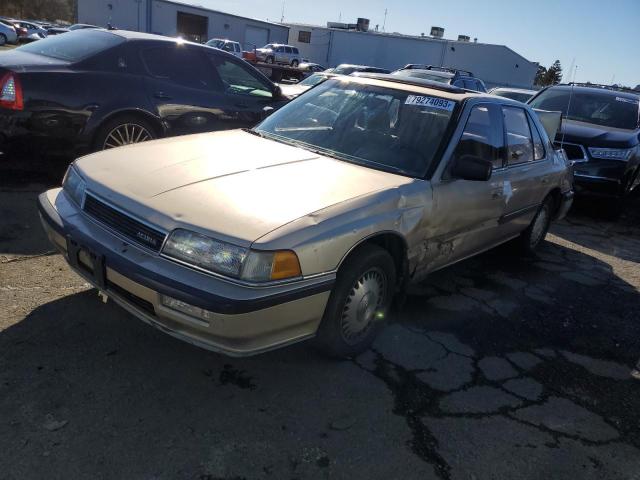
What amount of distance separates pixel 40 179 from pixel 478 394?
4.87 metres

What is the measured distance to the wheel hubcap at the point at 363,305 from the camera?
117 inches

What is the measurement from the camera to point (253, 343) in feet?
8.00

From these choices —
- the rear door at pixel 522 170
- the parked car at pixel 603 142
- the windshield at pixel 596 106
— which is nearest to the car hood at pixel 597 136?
the parked car at pixel 603 142

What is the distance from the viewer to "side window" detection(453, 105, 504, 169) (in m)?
3.69

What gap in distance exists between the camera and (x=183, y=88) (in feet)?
19.0

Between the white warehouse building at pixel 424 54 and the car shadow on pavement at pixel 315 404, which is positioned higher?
the white warehouse building at pixel 424 54

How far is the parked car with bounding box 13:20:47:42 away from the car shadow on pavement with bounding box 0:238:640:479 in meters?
36.6

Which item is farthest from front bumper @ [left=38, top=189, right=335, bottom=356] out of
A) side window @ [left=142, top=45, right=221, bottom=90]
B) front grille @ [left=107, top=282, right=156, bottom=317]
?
side window @ [left=142, top=45, right=221, bottom=90]

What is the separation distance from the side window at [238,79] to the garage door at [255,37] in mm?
44801

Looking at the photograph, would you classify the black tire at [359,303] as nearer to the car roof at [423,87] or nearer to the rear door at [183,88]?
the car roof at [423,87]

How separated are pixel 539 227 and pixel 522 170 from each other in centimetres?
130

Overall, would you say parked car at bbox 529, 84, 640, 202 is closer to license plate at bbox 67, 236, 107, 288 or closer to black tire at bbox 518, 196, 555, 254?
black tire at bbox 518, 196, 555, 254

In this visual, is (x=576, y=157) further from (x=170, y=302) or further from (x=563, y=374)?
(x=170, y=302)

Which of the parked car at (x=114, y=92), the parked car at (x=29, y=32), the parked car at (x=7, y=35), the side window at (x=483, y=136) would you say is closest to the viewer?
the side window at (x=483, y=136)
